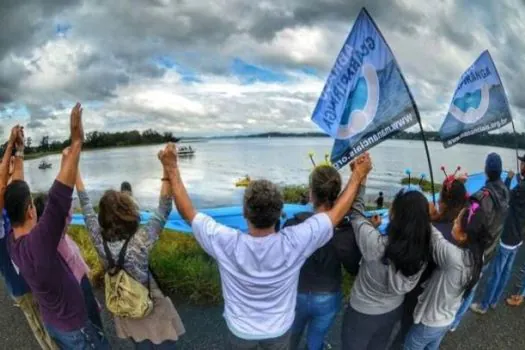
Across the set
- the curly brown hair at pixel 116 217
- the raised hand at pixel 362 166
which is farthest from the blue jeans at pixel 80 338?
the raised hand at pixel 362 166

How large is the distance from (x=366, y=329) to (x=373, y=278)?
0.44 metres

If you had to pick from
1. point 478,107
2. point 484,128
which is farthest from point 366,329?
point 478,107

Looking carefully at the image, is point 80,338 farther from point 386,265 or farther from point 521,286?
point 521,286

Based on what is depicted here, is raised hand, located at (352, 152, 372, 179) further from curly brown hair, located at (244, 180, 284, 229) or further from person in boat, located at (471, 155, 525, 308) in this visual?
person in boat, located at (471, 155, 525, 308)

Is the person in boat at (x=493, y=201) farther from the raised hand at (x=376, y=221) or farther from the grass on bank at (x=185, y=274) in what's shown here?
the grass on bank at (x=185, y=274)

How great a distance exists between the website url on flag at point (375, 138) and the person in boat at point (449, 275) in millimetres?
941

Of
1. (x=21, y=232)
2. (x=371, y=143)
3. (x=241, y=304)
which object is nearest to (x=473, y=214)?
(x=371, y=143)

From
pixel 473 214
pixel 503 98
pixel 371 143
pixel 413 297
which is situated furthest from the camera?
pixel 503 98

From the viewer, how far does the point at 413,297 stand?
3.19 m

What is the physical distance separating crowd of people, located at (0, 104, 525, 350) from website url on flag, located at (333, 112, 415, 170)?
673mm

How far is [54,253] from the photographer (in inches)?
88.1

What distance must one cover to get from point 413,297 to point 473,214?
922 mm

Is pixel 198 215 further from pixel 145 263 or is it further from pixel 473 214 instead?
pixel 473 214

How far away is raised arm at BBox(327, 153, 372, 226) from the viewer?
243cm
